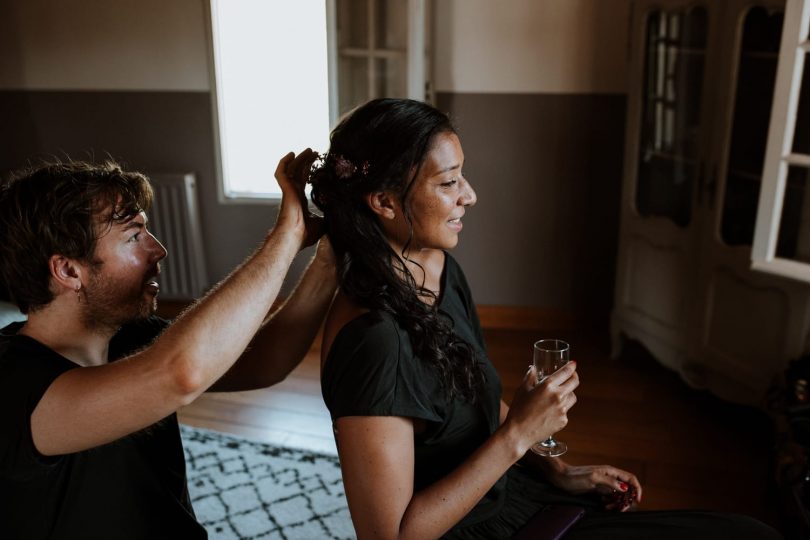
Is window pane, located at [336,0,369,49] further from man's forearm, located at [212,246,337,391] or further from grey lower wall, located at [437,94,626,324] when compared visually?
man's forearm, located at [212,246,337,391]

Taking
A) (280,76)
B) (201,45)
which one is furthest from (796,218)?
(201,45)

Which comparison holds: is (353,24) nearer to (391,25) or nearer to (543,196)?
(391,25)

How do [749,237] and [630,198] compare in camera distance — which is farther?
[630,198]

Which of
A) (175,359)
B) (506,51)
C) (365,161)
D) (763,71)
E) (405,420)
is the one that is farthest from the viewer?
(506,51)

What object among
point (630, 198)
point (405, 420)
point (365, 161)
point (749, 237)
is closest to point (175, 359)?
point (405, 420)

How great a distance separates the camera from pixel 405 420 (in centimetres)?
112

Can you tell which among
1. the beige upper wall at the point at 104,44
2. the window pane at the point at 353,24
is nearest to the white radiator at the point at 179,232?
the beige upper wall at the point at 104,44

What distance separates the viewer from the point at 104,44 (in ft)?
13.0

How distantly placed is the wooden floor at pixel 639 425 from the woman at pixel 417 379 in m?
1.20

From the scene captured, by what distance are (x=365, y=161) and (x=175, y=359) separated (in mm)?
471

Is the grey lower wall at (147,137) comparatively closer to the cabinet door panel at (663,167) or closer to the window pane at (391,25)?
the window pane at (391,25)

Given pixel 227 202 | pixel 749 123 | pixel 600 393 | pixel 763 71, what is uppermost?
pixel 763 71

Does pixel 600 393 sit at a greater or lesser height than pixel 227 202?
lesser

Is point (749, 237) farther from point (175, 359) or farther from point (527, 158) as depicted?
point (175, 359)
